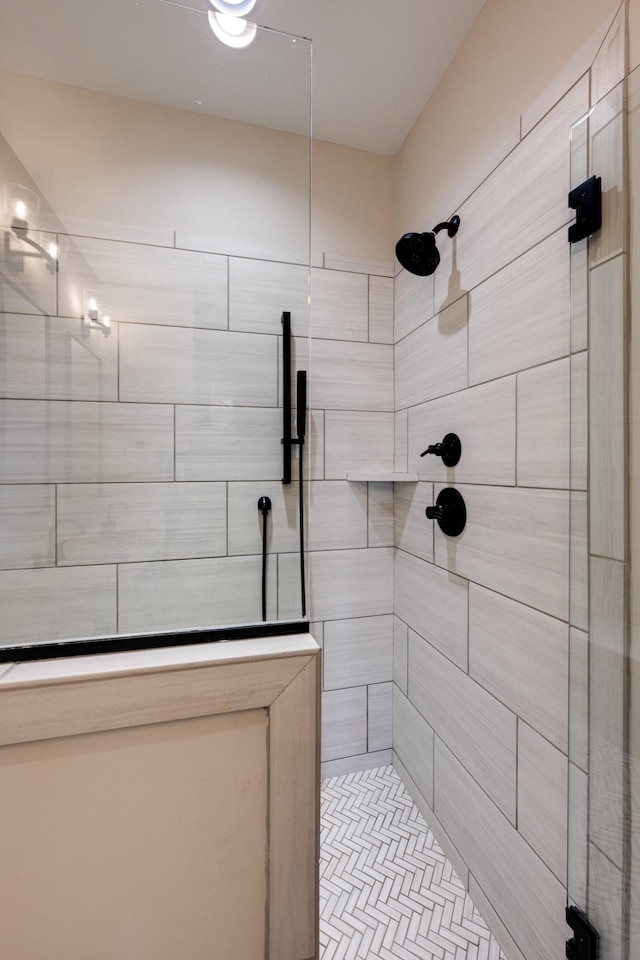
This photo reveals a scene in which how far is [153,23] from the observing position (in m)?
1.11

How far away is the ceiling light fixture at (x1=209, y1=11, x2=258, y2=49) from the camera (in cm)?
111

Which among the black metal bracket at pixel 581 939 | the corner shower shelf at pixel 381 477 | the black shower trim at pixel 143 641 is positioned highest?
the corner shower shelf at pixel 381 477

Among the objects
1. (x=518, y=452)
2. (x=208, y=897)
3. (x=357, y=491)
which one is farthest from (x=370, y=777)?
(x=518, y=452)

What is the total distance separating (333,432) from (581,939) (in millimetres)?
1409

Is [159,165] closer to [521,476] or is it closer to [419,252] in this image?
[419,252]

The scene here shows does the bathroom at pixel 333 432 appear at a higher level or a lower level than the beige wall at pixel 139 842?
higher

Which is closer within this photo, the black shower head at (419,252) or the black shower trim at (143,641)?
the black shower trim at (143,641)

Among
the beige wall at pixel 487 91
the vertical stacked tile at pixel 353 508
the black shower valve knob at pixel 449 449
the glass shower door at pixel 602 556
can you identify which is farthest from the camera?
the vertical stacked tile at pixel 353 508

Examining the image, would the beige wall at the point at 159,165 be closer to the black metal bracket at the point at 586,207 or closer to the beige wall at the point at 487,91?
the beige wall at the point at 487,91

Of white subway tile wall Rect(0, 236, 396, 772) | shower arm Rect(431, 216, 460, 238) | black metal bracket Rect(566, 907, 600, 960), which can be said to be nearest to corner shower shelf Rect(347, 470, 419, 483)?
white subway tile wall Rect(0, 236, 396, 772)

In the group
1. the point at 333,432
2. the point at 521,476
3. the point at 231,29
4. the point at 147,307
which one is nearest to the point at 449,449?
the point at 521,476

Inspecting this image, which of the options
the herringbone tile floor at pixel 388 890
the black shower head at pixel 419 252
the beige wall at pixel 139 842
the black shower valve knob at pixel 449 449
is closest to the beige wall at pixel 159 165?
the black shower head at pixel 419 252

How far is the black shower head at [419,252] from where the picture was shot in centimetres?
125

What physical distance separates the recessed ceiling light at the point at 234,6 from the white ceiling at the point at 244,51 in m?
0.04
